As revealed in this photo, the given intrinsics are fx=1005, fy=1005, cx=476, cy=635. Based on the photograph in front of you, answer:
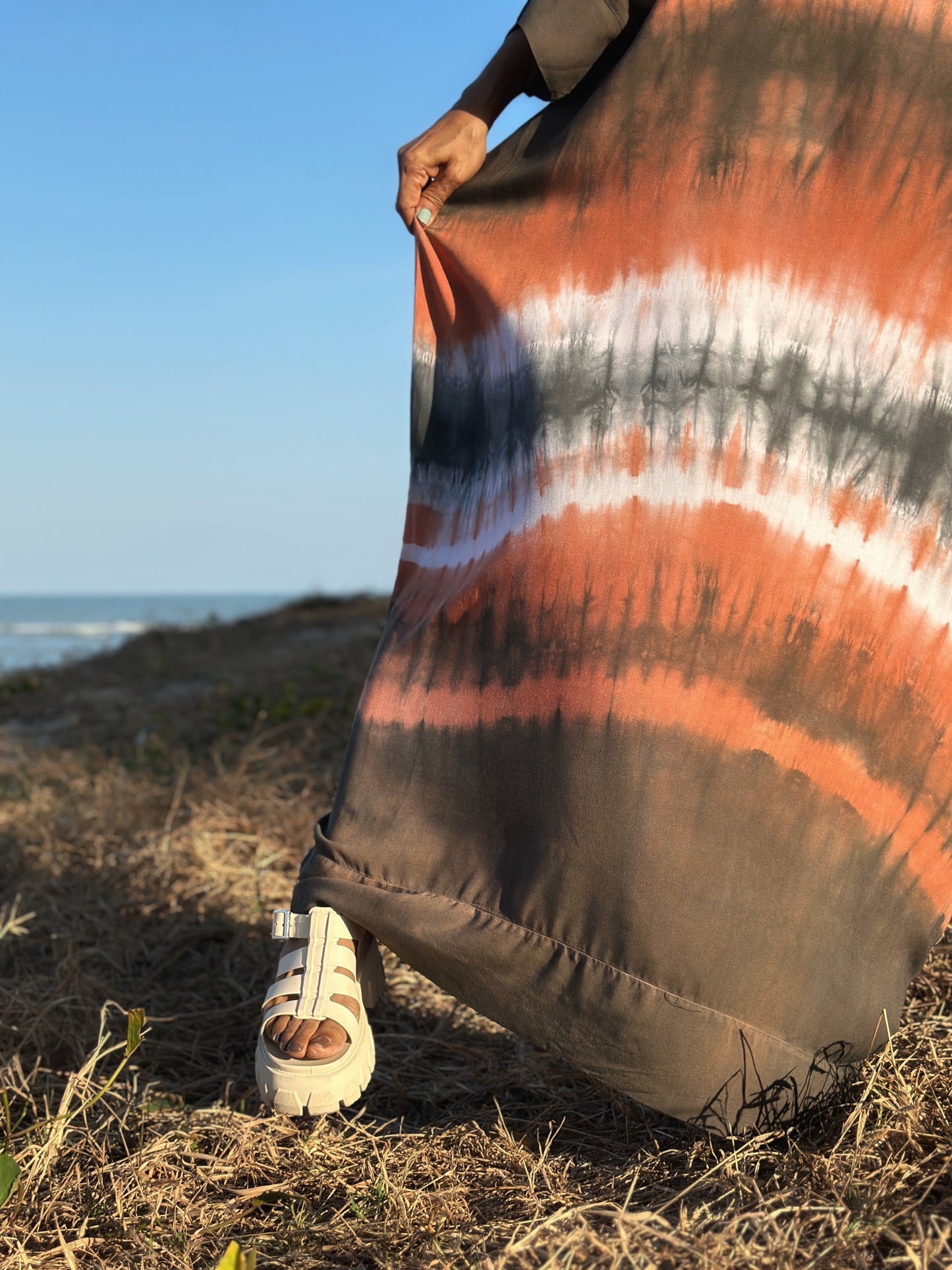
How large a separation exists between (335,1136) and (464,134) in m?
1.39

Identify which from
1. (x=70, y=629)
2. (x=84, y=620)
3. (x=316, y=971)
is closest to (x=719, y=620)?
(x=316, y=971)

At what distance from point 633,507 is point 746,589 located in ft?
0.54

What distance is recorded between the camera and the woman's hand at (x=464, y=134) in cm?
141

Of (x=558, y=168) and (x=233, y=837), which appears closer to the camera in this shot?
(x=558, y=168)

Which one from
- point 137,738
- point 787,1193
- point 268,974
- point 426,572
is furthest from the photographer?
point 137,738

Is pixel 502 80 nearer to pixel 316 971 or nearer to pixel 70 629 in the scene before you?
pixel 316 971

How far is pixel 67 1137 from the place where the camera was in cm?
138

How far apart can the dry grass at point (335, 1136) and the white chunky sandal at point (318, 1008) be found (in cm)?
11

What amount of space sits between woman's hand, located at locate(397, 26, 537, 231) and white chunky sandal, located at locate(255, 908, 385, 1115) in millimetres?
1014

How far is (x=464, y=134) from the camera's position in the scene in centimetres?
144

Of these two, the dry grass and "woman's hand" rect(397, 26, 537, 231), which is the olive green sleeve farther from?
the dry grass

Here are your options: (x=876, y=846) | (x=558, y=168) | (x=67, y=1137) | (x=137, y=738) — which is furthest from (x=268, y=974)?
(x=137, y=738)

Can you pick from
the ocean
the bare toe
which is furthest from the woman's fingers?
the ocean

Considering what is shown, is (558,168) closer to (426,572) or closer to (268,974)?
(426,572)
